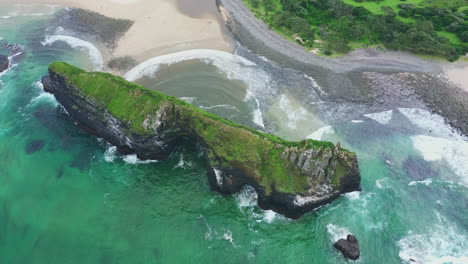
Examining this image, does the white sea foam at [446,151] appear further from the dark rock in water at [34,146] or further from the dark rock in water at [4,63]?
the dark rock in water at [4,63]

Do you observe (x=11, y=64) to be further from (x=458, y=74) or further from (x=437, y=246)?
(x=458, y=74)

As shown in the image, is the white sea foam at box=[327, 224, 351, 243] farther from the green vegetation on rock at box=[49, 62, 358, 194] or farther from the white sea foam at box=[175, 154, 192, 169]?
the white sea foam at box=[175, 154, 192, 169]

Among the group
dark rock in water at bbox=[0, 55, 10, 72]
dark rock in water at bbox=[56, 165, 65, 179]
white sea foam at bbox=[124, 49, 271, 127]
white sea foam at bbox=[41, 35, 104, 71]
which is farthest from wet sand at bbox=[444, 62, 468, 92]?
dark rock in water at bbox=[0, 55, 10, 72]

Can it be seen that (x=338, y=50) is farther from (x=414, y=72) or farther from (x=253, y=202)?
(x=253, y=202)

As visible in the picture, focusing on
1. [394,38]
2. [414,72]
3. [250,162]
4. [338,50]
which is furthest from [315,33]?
[250,162]

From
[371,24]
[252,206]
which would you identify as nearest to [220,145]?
[252,206]
